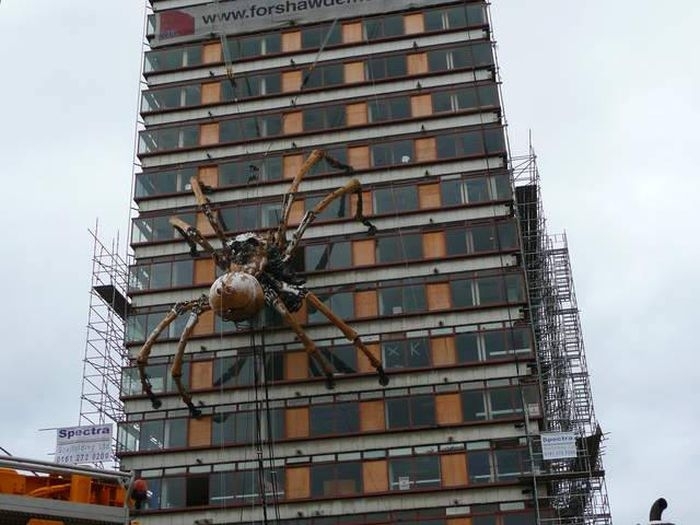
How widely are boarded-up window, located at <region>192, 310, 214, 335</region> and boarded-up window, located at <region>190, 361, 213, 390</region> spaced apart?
1404 mm

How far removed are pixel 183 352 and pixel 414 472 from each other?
10018 mm

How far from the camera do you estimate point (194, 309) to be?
1607 inches

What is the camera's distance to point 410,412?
1636 inches

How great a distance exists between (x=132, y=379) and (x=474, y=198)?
16601 mm

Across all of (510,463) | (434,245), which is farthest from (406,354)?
(510,463)

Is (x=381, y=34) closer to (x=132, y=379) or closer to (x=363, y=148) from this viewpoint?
(x=363, y=148)

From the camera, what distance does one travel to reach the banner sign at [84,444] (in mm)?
45281

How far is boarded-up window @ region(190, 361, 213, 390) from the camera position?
43969 mm

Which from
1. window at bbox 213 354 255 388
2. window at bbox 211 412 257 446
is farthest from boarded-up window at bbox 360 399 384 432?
window at bbox 213 354 255 388

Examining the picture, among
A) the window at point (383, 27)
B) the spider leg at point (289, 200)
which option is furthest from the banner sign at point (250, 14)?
the spider leg at point (289, 200)

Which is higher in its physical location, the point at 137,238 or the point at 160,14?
the point at 160,14

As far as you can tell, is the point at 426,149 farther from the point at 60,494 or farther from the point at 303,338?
the point at 60,494

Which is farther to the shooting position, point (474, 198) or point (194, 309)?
point (474, 198)

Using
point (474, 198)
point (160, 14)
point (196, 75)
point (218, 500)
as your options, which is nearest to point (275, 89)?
point (196, 75)
